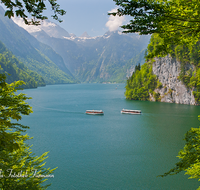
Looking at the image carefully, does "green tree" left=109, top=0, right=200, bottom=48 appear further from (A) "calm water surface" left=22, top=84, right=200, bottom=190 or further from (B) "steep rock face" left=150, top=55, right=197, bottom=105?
(B) "steep rock face" left=150, top=55, right=197, bottom=105

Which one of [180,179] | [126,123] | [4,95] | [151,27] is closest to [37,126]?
[126,123]

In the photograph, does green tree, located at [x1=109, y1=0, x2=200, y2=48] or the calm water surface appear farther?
the calm water surface

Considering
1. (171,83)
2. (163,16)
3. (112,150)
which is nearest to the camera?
(163,16)

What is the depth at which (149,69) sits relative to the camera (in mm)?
103188

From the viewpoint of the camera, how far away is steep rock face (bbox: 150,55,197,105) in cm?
8412

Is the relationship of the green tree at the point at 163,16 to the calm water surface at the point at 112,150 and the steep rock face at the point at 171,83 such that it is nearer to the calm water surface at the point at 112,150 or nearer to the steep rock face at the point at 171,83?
the calm water surface at the point at 112,150

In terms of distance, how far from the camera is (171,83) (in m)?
90.8

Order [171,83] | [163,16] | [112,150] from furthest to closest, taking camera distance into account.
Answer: [171,83]
[112,150]
[163,16]

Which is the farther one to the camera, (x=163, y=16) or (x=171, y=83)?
(x=171, y=83)

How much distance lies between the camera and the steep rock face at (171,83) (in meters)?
84.1

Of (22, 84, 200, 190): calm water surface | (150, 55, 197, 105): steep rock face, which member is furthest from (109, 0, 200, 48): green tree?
(150, 55, 197, 105): steep rock face

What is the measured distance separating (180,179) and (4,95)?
2358 cm

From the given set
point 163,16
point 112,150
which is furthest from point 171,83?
point 163,16

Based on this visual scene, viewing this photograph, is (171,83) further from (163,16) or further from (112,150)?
(163,16)
